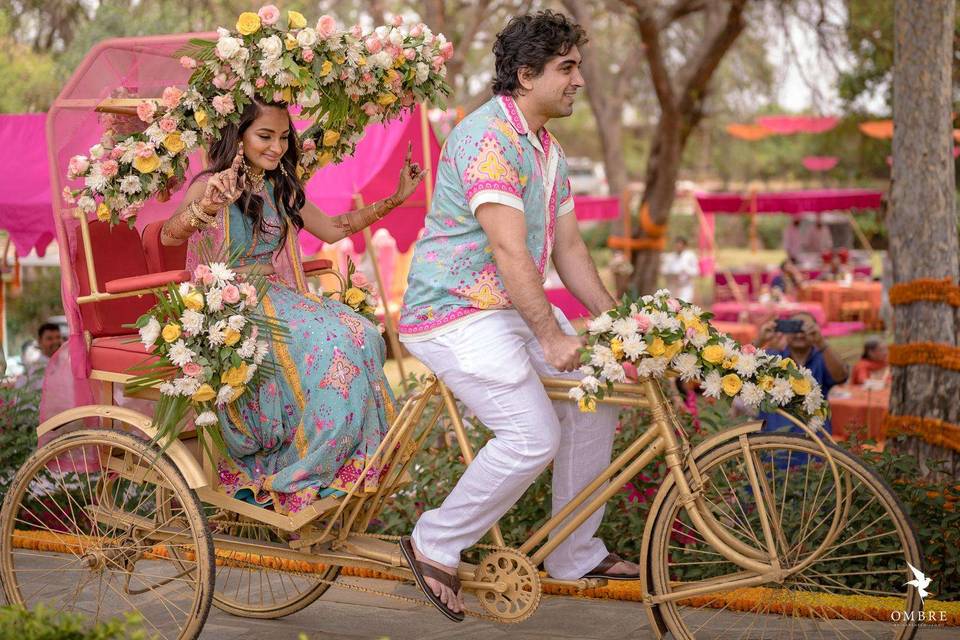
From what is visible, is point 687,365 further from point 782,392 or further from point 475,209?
point 475,209

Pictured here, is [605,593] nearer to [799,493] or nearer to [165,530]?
[799,493]

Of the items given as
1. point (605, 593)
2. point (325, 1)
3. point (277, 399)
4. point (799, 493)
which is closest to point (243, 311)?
point (277, 399)

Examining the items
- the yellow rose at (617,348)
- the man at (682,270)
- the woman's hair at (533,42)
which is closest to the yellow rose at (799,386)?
the yellow rose at (617,348)

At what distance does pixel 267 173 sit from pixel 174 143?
34 cm

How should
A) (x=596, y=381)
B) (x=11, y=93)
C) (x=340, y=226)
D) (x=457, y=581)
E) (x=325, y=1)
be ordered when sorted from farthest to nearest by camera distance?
(x=325, y=1) < (x=11, y=93) < (x=340, y=226) < (x=457, y=581) < (x=596, y=381)

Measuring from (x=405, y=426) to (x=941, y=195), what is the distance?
342 centimetres

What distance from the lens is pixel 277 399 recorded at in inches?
148

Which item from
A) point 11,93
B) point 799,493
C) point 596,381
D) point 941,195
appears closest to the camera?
point 596,381

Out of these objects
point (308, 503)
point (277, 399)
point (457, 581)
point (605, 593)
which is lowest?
point (605, 593)

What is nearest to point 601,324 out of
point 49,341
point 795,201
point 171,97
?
point 171,97

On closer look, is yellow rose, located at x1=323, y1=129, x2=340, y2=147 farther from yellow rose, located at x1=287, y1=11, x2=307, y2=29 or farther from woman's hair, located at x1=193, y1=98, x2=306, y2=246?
yellow rose, located at x1=287, y1=11, x2=307, y2=29

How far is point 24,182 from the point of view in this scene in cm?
822

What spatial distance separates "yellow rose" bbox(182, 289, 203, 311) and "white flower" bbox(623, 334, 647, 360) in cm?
130

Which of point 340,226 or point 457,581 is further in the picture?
point 340,226
